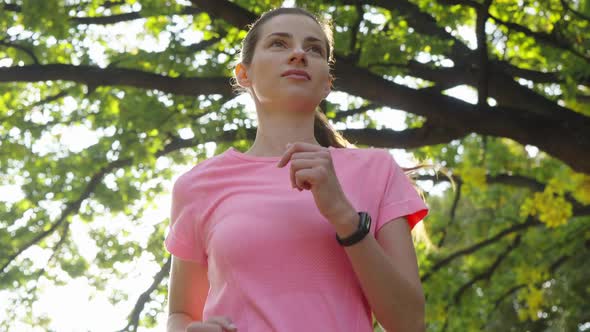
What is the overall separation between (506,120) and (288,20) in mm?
4545

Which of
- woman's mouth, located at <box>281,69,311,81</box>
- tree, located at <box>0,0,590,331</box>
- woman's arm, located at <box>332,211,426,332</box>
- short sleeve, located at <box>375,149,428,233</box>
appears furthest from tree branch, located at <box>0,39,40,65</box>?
woman's arm, located at <box>332,211,426,332</box>

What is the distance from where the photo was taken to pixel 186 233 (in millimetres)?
2451

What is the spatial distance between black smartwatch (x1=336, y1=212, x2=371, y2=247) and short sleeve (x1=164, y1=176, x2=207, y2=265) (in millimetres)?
474

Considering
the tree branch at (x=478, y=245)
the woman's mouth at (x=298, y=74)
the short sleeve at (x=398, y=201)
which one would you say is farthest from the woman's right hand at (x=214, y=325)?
the tree branch at (x=478, y=245)

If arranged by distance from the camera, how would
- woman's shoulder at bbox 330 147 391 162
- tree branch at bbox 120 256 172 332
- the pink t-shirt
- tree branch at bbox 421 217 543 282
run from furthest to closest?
tree branch at bbox 421 217 543 282, tree branch at bbox 120 256 172 332, woman's shoulder at bbox 330 147 391 162, the pink t-shirt

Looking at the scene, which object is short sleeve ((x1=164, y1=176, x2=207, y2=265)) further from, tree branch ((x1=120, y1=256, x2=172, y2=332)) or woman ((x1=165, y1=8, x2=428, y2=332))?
tree branch ((x1=120, y1=256, x2=172, y2=332))

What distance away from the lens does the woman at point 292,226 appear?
83.0 inches

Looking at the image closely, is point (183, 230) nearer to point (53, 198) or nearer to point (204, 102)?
point (204, 102)

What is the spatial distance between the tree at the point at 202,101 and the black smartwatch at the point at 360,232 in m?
4.31

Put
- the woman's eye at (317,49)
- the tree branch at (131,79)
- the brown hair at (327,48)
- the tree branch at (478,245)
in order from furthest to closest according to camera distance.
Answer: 1. the tree branch at (478,245)
2. the tree branch at (131,79)
3. the brown hair at (327,48)
4. the woman's eye at (317,49)

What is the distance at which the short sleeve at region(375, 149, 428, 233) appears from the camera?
2.28m

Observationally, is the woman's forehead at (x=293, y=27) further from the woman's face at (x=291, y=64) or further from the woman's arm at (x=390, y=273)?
the woman's arm at (x=390, y=273)

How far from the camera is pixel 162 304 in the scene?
7.89 m

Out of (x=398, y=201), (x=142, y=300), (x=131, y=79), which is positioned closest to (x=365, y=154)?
(x=398, y=201)
